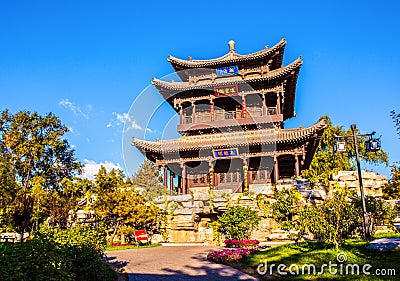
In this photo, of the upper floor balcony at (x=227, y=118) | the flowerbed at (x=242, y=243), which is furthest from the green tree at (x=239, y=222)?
the upper floor balcony at (x=227, y=118)

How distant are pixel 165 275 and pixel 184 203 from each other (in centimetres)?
988

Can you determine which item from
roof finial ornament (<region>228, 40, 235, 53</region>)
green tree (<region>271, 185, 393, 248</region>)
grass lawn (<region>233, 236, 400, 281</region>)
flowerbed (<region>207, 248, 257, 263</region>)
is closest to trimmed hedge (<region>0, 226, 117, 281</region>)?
grass lawn (<region>233, 236, 400, 281</region>)

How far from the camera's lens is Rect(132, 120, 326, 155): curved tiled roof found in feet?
72.6

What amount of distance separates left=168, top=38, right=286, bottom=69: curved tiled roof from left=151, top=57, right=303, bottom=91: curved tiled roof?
1323 mm

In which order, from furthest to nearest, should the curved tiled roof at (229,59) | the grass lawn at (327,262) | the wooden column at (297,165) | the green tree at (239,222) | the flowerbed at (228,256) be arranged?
the curved tiled roof at (229,59)
the wooden column at (297,165)
the green tree at (239,222)
the flowerbed at (228,256)
the grass lawn at (327,262)

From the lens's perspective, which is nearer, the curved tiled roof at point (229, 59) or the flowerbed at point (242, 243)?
the flowerbed at point (242, 243)

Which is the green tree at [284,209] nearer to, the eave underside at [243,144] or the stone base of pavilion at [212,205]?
the stone base of pavilion at [212,205]

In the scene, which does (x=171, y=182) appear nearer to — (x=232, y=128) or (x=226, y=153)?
(x=226, y=153)

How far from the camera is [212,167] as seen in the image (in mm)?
24062

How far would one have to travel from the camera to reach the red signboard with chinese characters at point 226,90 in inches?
1008

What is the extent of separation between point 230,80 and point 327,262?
62.1ft

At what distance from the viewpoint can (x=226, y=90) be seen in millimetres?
25688

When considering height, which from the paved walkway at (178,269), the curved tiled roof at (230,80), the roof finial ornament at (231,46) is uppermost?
the roof finial ornament at (231,46)

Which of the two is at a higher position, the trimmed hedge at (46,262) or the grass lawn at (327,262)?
the trimmed hedge at (46,262)
